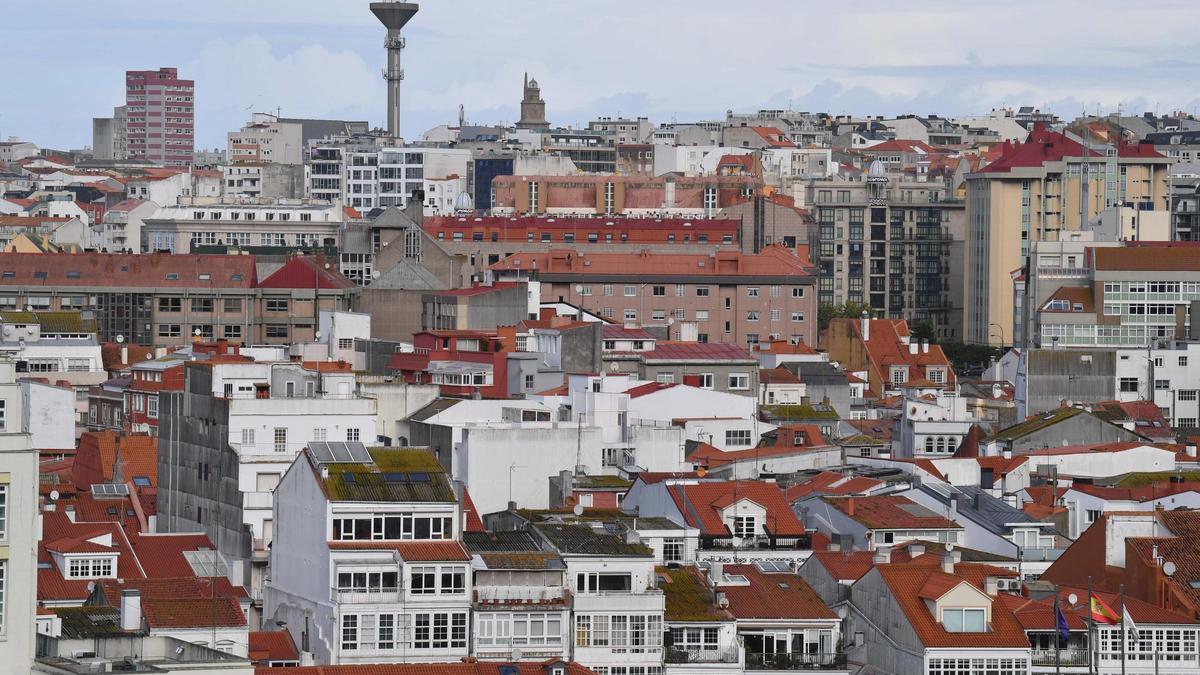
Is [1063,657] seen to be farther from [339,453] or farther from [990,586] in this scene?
[339,453]

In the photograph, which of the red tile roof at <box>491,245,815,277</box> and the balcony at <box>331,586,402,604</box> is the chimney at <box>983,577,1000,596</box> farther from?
the red tile roof at <box>491,245,815,277</box>

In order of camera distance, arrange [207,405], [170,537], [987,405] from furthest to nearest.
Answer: [987,405]
[207,405]
[170,537]

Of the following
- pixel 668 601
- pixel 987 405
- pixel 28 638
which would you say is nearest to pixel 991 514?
pixel 668 601

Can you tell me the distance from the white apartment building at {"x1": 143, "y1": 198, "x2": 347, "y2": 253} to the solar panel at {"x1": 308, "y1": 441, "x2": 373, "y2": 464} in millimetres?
124066

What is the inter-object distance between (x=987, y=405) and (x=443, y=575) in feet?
213

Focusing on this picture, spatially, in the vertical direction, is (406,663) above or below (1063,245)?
below

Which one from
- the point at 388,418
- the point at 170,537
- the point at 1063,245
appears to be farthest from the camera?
the point at 1063,245

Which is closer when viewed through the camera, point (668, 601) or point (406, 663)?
point (406, 663)

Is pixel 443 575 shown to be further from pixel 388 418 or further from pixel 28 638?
pixel 388 418

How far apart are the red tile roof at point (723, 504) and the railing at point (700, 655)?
943cm

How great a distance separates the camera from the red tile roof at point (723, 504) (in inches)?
2844

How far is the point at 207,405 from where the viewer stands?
81.4 m

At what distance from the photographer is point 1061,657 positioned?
202 ft

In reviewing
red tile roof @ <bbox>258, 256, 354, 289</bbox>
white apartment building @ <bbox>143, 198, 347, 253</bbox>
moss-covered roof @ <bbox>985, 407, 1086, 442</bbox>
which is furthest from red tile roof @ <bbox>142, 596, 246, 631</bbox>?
white apartment building @ <bbox>143, 198, 347, 253</bbox>
